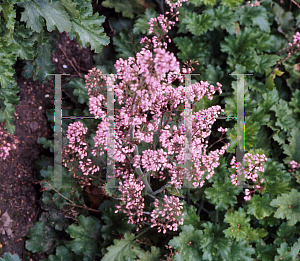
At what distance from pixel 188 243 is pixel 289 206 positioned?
87 cm

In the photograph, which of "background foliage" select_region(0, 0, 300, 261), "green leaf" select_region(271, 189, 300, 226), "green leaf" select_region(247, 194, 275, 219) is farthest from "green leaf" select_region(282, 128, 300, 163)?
"green leaf" select_region(247, 194, 275, 219)

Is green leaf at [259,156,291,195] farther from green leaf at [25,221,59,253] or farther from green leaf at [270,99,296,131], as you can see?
green leaf at [25,221,59,253]

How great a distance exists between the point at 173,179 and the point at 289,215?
124 centimetres

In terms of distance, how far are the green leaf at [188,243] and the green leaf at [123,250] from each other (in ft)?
0.99

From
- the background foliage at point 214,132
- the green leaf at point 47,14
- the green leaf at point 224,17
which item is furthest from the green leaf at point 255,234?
the green leaf at point 47,14

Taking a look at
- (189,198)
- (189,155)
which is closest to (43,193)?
(189,198)

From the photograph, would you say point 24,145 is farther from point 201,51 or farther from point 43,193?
point 201,51

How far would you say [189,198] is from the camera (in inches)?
95.8

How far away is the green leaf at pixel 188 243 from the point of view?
2.21 meters

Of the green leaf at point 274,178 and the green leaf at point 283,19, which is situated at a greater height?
the green leaf at point 283,19

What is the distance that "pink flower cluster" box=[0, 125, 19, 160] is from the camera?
2.25 metres

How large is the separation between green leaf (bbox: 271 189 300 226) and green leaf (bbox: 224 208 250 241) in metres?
0.25

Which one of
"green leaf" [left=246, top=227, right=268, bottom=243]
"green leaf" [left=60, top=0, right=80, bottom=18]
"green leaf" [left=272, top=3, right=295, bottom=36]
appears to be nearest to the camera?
"green leaf" [left=60, top=0, right=80, bottom=18]

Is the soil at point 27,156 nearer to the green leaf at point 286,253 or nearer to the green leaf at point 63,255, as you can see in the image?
the green leaf at point 63,255
